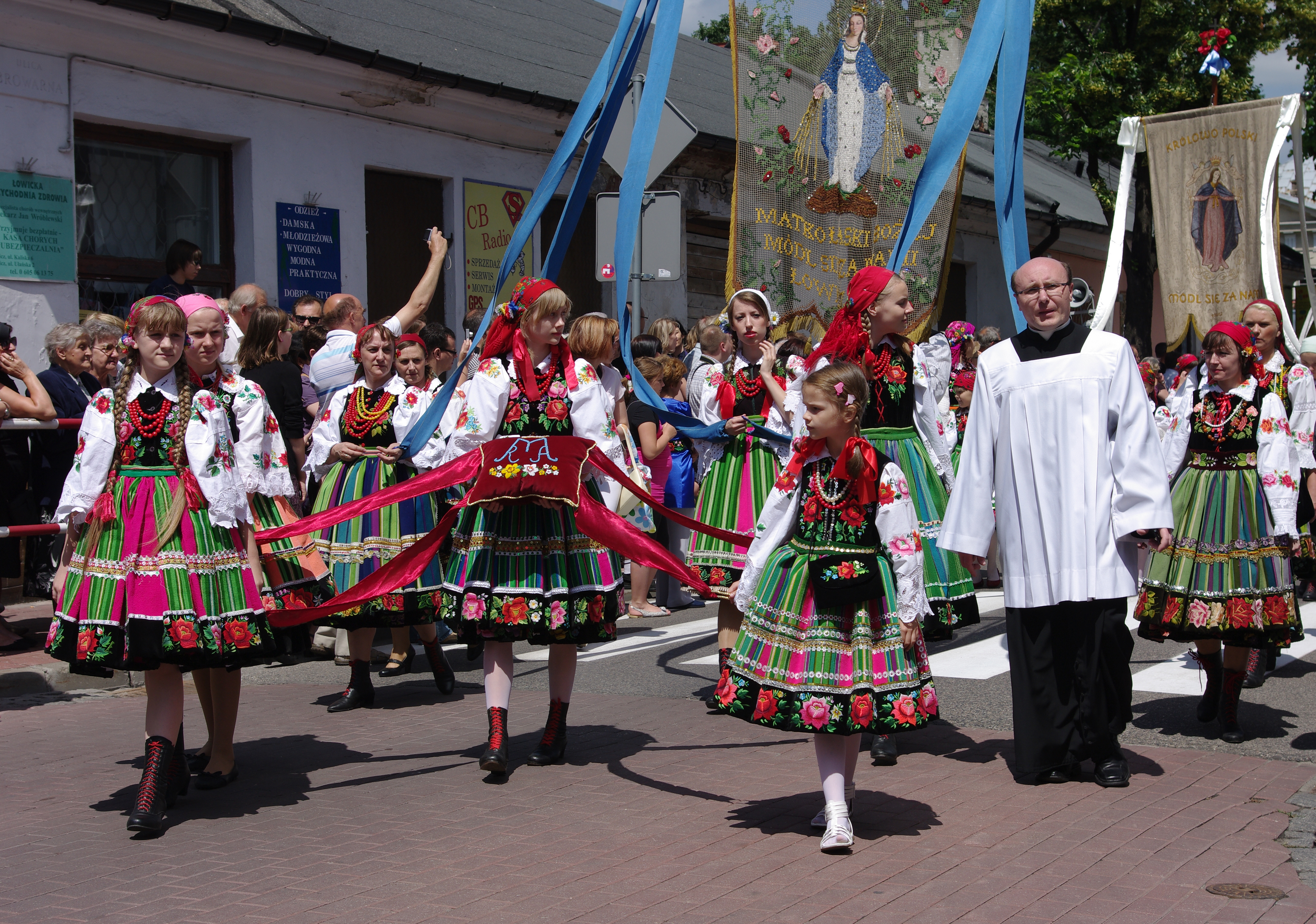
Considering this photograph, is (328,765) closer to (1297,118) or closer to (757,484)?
(757,484)

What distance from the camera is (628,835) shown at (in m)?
4.88

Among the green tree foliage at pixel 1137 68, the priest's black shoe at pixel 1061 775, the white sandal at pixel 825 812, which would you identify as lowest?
the priest's black shoe at pixel 1061 775

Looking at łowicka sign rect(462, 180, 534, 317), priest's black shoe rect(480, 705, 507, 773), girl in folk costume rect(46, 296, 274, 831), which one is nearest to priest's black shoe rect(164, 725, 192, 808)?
girl in folk costume rect(46, 296, 274, 831)

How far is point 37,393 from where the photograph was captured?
8633 millimetres

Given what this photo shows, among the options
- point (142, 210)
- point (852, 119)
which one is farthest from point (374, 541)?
point (142, 210)

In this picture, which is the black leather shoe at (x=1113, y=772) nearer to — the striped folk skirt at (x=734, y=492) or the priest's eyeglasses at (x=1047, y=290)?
the priest's eyeglasses at (x=1047, y=290)

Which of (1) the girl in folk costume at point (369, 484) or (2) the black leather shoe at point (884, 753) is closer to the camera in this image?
(2) the black leather shoe at point (884, 753)

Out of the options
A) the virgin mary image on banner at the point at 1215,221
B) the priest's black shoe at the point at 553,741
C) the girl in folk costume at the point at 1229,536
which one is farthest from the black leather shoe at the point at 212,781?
the virgin mary image on banner at the point at 1215,221

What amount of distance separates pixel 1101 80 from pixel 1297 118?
515 inches

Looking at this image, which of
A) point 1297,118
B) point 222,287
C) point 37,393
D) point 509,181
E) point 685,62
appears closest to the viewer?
point 37,393

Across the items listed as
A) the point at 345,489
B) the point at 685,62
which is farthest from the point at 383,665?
the point at 685,62

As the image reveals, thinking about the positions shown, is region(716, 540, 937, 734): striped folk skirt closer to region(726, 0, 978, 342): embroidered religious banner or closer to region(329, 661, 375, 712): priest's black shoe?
region(726, 0, 978, 342): embroidered religious banner

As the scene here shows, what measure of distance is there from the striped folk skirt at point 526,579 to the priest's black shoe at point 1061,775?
1.99m

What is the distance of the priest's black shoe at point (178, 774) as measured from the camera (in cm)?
531
